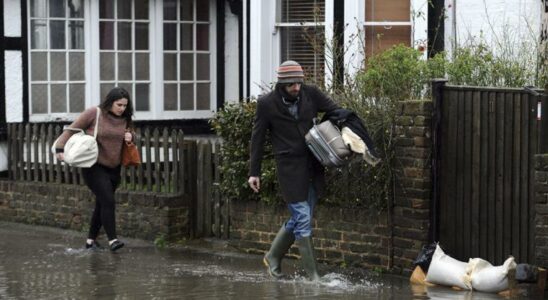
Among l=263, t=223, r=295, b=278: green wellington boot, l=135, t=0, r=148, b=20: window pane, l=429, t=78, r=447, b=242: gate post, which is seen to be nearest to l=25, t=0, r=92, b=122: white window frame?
l=135, t=0, r=148, b=20: window pane

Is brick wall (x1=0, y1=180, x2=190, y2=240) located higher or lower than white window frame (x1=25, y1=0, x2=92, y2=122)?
lower

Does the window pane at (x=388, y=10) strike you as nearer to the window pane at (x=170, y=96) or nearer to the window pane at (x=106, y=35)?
the window pane at (x=170, y=96)

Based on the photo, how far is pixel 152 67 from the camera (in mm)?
15328

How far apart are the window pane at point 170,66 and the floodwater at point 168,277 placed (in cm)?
425

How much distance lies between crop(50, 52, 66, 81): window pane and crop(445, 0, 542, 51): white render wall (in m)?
4.96

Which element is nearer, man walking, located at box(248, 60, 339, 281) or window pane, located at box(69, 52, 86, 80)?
man walking, located at box(248, 60, 339, 281)

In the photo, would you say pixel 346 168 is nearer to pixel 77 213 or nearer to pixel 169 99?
pixel 77 213

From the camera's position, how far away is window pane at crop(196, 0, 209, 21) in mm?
15820

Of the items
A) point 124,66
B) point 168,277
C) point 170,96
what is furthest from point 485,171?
point 170,96

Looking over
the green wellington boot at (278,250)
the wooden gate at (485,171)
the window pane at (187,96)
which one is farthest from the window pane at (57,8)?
the wooden gate at (485,171)

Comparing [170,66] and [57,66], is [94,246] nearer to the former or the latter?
[57,66]

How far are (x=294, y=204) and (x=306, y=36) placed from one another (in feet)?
16.9

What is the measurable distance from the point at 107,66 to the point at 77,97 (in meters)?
0.61

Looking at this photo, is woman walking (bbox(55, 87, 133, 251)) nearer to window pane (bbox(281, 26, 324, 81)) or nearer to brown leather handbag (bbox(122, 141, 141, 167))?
brown leather handbag (bbox(122, 141, 141, 167))
